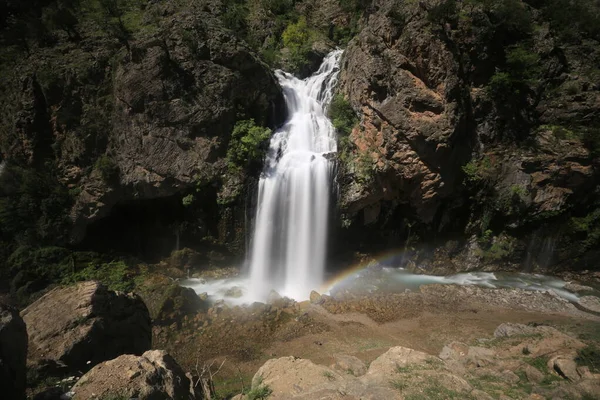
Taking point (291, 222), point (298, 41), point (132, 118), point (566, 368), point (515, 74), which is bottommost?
point (566, 368)

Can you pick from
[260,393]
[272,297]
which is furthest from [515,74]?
[260,393]

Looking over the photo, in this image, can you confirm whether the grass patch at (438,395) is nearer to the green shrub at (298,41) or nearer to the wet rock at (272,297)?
the wet rock at (272,297)

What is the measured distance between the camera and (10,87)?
13789 mm

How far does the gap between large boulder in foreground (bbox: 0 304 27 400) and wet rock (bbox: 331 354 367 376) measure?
20.3 feet

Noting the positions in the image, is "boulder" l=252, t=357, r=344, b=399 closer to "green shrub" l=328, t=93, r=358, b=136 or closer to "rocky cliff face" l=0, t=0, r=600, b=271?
"rocky cliff face" l=0, t=0, r=600, b=271

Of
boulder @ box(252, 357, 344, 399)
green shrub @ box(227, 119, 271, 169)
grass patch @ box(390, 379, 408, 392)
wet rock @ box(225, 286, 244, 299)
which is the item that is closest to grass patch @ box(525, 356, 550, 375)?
grass patch @ box(390, 379, 408, 392)

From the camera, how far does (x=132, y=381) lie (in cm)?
485

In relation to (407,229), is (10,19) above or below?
above

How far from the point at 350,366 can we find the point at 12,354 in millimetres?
6982

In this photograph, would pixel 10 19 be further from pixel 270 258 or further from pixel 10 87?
pixel 270 258

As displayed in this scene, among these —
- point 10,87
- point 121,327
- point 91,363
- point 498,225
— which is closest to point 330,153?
point 498,225

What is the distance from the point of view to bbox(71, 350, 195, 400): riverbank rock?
467 centimetres

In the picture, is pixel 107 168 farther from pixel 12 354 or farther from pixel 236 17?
pixel 236 17

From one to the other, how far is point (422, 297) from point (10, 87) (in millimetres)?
21169
